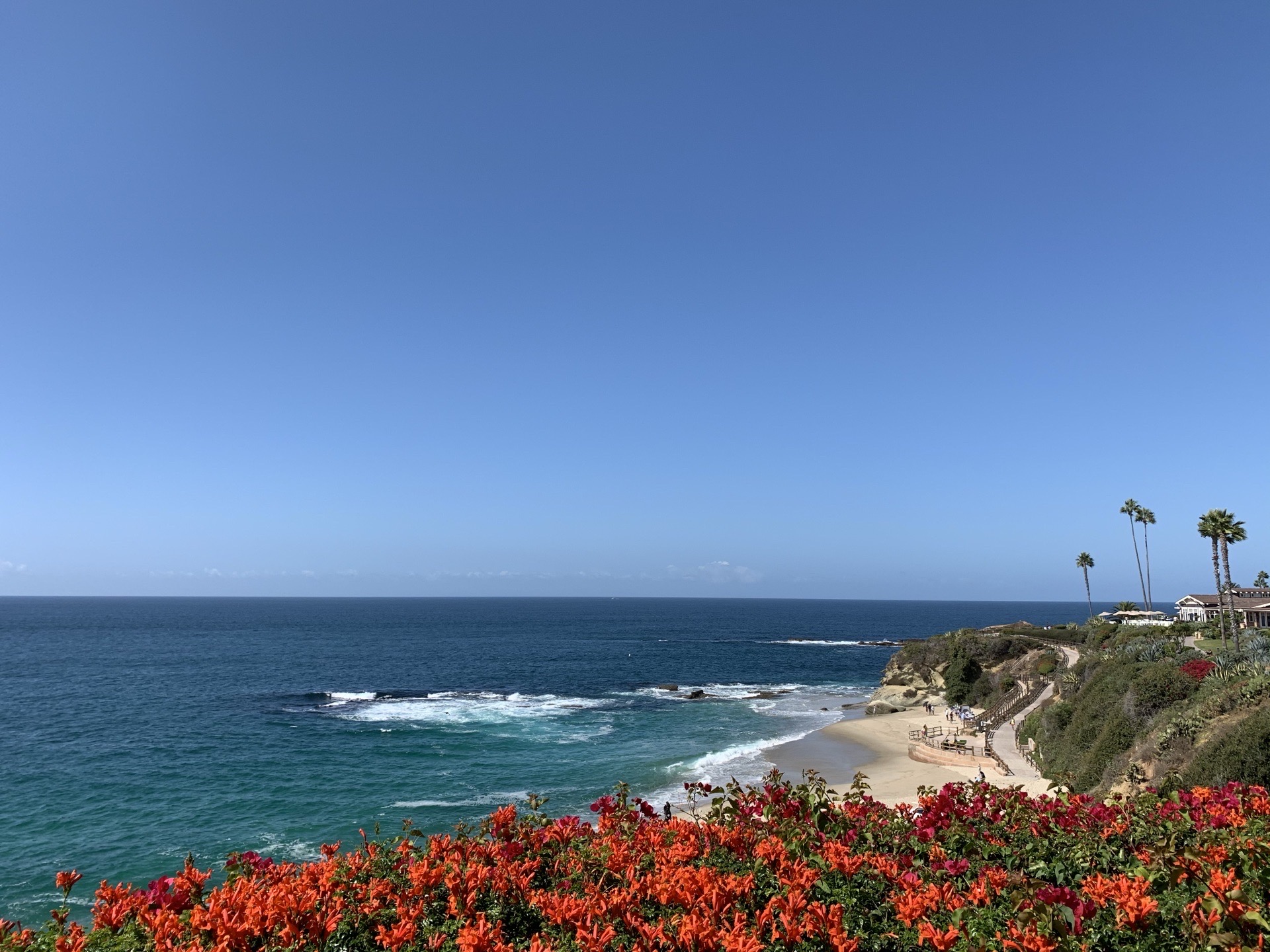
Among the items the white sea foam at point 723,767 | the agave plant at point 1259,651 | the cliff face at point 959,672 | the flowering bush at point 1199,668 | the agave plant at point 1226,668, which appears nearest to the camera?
the agave plant at point 1226,668

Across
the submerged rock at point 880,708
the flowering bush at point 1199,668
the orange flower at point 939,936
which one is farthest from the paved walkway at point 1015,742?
the orange flower at point 939,936

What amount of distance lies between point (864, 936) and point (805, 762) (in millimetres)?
36998

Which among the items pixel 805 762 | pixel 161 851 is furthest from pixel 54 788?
pixel 805 762

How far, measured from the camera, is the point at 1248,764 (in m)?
16.8

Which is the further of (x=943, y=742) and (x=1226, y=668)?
(x=943, y=742)

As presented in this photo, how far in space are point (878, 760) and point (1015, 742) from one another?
7081 millimetres

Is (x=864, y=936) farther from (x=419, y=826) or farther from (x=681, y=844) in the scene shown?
(x=419, y=826)

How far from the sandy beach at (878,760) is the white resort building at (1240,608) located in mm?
37071

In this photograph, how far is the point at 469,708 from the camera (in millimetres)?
58344

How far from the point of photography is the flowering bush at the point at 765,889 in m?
5.24

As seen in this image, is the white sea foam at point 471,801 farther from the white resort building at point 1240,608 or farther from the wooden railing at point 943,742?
the white resort building at point 1240,608

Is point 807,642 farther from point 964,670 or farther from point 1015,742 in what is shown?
point 1015,742

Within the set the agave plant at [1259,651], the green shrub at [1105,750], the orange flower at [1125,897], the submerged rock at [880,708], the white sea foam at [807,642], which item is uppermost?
the orange flower at [1125,897]

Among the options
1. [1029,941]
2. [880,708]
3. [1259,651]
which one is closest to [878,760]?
[880,708]
